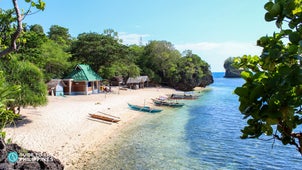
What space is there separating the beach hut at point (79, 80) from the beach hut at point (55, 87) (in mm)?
1208

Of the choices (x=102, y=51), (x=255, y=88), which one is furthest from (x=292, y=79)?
(x=102, y=51)

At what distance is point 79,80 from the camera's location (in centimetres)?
3291

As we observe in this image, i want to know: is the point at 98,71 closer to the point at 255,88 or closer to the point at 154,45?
the point at 154,45

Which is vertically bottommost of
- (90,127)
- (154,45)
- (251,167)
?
(251,167)

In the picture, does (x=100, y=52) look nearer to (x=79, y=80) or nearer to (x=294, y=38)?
(x=79, y=80)

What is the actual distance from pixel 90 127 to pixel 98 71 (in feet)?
79.3

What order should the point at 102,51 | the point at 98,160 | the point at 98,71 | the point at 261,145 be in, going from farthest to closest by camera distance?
1. the point at 98,71
2. the point at 102,51
3. the point at 261,145
4. the point at 98,160

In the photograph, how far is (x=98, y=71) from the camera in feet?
132

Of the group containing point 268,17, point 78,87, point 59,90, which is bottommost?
point 59,90

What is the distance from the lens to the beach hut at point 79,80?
33.0 meters

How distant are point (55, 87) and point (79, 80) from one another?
3.36 meters

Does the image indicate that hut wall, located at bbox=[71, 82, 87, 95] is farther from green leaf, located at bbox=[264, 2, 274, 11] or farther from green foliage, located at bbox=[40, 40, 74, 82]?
green leaf, located at bbox=[264, 2, 274, 11]

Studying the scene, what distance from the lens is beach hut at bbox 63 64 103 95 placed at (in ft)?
108

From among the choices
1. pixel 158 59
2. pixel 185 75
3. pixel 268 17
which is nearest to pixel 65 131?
pixel 268 17
